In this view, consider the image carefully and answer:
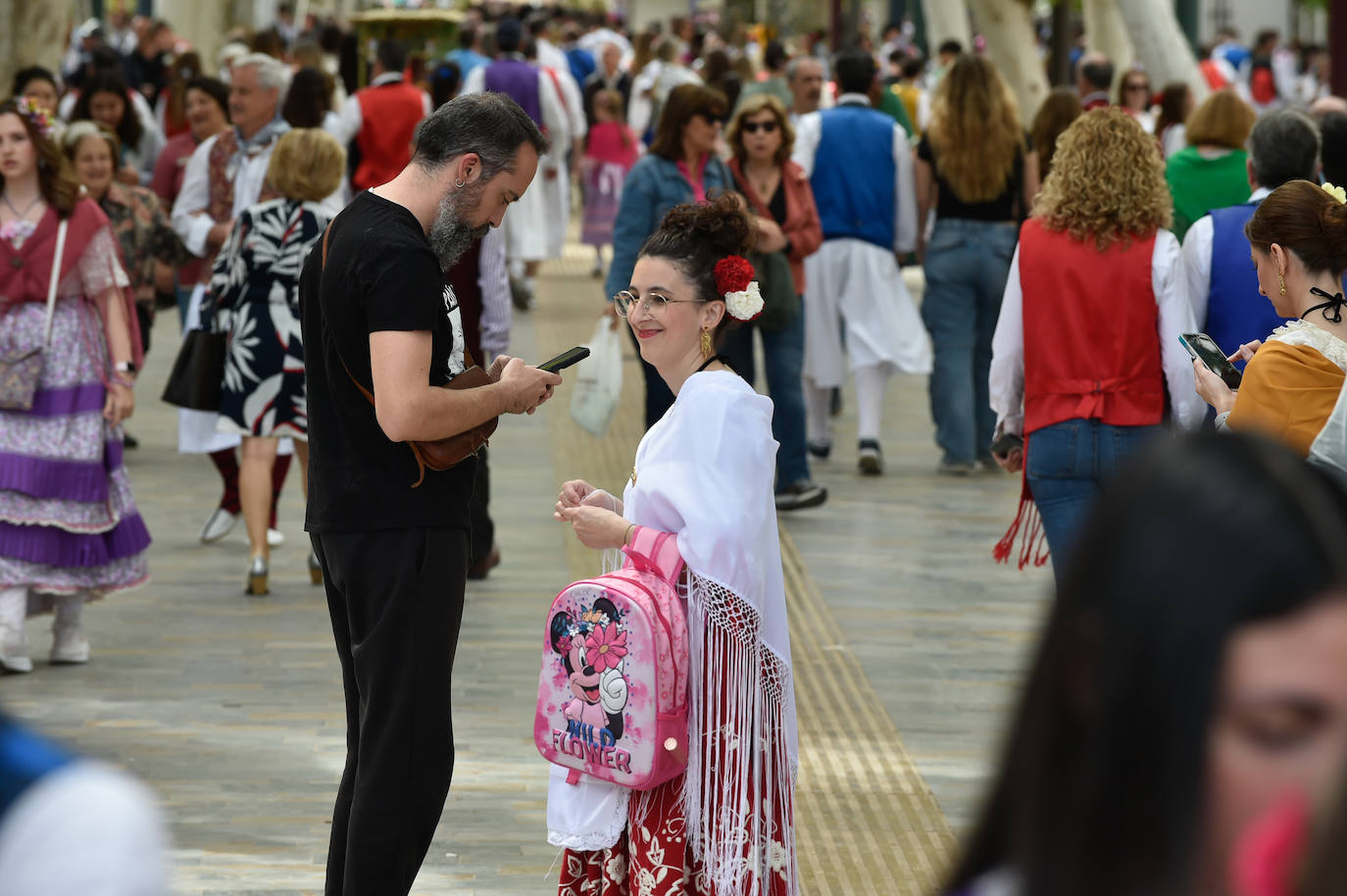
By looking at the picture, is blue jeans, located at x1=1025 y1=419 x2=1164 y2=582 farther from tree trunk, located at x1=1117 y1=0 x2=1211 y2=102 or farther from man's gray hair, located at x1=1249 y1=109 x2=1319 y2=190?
tree trunk, located at x1=1117 y1=0 x2=1211 y2=102

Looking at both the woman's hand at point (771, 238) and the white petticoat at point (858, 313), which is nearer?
the woman's hand at point (771, 238)

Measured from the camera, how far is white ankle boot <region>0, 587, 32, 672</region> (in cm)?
649

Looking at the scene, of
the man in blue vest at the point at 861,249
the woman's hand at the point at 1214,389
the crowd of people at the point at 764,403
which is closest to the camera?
the crowd of people at the point at 764,403

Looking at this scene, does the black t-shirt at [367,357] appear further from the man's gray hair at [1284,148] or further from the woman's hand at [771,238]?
the woman's hand at [771,238]

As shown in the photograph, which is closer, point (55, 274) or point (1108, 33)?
point (55, 274)

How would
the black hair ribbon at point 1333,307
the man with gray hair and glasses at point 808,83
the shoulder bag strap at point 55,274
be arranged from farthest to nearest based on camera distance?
the man with gray hair and glasses at point 808,83
the shoulder bag strap at point 55,274
the black hair ribbon at point 1333,307

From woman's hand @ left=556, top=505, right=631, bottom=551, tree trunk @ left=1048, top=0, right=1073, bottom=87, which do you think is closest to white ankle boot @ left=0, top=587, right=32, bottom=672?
woman's hand @ left=556, top=505, right=631, bottom=551

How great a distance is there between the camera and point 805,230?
9.21 metres

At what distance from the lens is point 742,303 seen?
3891 mm

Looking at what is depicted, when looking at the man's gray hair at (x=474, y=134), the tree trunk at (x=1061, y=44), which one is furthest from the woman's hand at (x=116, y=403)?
the tree trunk at (x=1061, y=44)

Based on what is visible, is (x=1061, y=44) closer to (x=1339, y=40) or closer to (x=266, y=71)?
(x=1339, y=40)

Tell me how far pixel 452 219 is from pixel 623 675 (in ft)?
3.23

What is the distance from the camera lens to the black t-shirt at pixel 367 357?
354 cm

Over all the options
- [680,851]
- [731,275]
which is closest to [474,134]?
[731,275]
